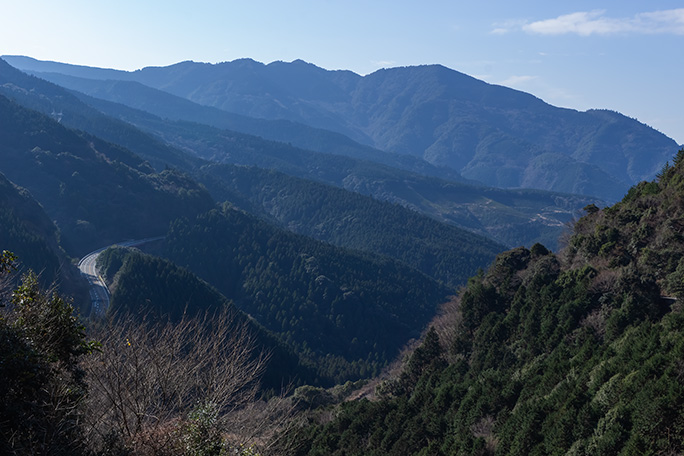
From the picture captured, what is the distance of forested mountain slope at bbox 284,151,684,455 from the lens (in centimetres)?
2331

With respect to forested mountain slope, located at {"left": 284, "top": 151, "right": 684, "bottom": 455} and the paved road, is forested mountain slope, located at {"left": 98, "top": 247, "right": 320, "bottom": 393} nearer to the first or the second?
the paved road

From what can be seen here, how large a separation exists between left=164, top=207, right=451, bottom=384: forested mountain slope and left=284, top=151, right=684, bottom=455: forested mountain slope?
→ 200 ft

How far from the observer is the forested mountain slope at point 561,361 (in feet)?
76.5

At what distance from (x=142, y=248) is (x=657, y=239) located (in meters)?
114

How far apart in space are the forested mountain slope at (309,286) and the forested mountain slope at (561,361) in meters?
60.9

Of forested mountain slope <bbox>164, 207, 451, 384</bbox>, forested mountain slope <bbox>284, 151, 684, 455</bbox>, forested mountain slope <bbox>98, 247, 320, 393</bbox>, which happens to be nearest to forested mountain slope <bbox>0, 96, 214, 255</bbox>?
forested mountain slope <bbox>164, 207, 451, 384</bbox>

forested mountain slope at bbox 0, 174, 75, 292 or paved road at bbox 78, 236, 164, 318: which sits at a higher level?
forested mountain slope at bbox 0, 174, 75, 292

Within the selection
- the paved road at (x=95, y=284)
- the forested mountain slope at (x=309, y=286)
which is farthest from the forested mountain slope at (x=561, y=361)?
the forested mountain slope at (x=309, y=286)

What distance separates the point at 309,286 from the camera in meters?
131

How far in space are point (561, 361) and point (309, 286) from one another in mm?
100843

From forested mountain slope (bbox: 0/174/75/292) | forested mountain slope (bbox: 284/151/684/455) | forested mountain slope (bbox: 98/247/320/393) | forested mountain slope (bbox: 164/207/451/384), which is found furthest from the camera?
forested mountain slope (bbox: 164/207/451/384)

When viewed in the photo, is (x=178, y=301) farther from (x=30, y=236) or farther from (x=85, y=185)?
(x=85, y=185)

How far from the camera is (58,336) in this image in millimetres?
16234

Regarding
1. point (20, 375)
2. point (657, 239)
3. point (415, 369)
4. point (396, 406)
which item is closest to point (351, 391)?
point (415, 369)
